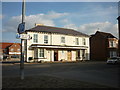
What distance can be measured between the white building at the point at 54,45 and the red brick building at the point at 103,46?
564 centimetres

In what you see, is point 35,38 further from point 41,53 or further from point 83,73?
point 83,73

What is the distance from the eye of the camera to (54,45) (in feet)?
110

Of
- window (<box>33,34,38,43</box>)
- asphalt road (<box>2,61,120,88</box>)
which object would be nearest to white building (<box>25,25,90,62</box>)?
window (<box>33,34,38,43</box>)


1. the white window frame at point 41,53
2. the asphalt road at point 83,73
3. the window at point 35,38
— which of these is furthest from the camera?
the window at point 35,38

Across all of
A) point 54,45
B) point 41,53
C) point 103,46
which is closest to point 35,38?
point 41,53

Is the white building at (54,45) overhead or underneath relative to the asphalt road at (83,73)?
overhead

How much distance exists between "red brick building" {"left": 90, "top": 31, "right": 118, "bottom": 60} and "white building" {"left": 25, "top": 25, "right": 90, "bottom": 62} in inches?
222

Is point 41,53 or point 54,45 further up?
point 54,45

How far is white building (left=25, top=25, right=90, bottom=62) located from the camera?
103 ft

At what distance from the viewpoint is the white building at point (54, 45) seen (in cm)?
3150

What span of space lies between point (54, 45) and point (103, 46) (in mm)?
16036

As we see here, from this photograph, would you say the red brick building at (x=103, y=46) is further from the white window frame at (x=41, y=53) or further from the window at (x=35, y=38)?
the window at (x=35, y=38)

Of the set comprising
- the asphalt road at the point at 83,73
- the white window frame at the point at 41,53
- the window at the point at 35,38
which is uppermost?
the window at the point at 35,38

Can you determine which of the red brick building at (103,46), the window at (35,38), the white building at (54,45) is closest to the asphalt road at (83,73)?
the white building at (54,45)
